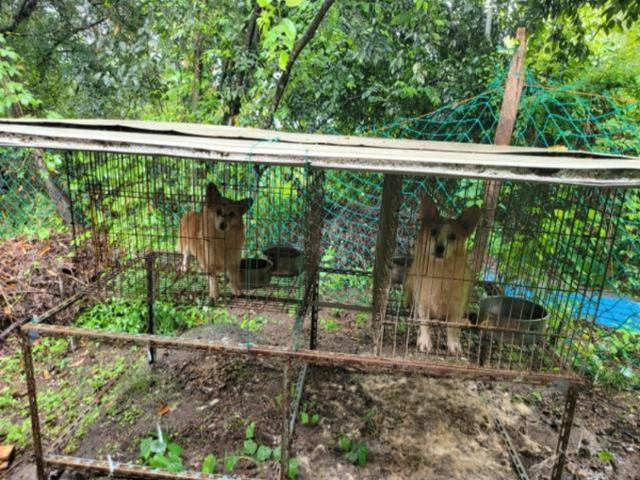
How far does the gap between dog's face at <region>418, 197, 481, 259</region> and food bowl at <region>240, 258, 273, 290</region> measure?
134 centimetres

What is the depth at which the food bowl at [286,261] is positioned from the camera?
11.9ft

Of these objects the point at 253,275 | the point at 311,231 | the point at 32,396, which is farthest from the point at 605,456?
the point at 32,396

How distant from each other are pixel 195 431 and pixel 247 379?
0.81 meters

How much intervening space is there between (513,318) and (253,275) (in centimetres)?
202

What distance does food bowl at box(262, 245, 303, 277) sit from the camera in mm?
3639

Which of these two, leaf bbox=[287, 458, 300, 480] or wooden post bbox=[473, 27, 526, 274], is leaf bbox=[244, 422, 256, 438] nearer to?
leaf bbox=[287, 458, 300, 480]

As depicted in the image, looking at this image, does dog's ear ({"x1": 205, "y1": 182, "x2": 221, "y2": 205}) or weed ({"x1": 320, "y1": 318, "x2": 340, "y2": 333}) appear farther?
weed ({"x1": 320, "y1": 318, "x2": 340, "y2": 333})

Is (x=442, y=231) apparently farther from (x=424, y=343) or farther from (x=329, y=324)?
(x=329, y=324)

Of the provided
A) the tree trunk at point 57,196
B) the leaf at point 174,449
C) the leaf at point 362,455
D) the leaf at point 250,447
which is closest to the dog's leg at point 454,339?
the leaf at point 362,455

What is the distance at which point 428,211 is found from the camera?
117 inches

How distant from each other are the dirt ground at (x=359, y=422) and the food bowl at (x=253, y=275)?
110 cm

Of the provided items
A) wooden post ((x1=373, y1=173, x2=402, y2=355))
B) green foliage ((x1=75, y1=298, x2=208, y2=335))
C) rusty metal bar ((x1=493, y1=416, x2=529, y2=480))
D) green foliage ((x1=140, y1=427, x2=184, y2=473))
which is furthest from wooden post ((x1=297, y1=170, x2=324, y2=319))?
green foliage ((x1=75, y1=298, x2=208, y2=335))

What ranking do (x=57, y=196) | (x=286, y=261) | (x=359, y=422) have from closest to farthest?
(x=359, y=422) → (x=286, y=261) → (x=57, y=196)

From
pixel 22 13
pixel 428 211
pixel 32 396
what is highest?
pixel 22 13
